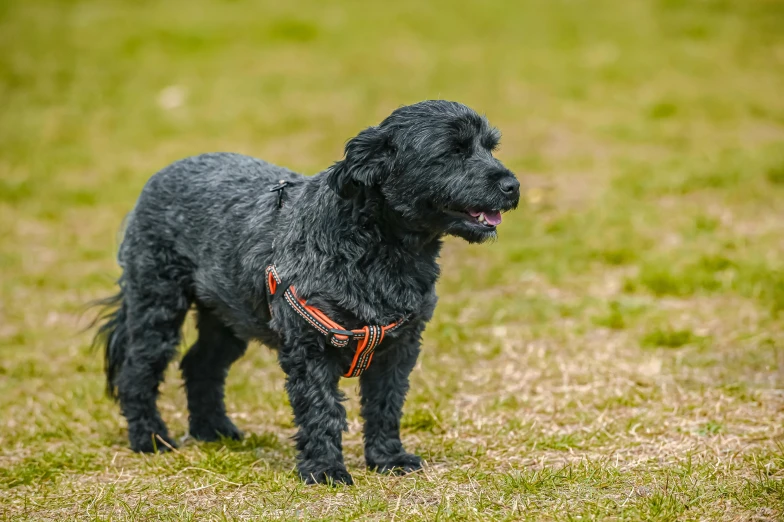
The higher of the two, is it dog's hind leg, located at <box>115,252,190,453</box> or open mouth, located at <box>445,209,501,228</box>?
open mouth, located at <box>445,209,501,228</box>

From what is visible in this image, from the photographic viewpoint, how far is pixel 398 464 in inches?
212

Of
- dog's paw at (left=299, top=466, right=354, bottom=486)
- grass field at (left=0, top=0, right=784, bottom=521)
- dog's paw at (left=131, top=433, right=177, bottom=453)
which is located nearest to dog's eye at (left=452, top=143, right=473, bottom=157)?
grass field at (left=0, top=0, right=784, bottom=521)

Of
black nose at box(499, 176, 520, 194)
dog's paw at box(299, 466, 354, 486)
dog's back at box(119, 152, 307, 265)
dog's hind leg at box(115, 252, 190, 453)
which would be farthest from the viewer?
dog's hind leg at box(115, 252, 190, 453)

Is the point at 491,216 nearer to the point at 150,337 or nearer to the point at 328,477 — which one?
the point at 328,477

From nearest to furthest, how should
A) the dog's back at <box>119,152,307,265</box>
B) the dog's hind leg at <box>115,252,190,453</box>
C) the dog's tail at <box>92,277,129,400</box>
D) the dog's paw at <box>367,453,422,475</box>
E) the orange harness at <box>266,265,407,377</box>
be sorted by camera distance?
the orange harness at <box>266,265,407,377</box> < the dog's paw at <box>367,453,422,475</box> < the dog's back at <box>119,152,307,265</box> < the dog's hind leg at <box>115,252,190,453</box> < the dog's tail at <box>92,277,129,400</box>

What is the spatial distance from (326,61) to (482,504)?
14.7 metres

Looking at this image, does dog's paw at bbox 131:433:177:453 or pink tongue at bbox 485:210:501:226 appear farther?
dog's paw at bbox 131:433:177:453

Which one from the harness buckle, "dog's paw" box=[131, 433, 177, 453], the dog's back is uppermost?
the dog's back

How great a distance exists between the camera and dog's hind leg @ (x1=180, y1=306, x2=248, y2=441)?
20.7 feet

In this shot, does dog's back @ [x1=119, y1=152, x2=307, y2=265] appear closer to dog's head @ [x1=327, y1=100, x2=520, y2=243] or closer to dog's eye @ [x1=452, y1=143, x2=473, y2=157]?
dog's head @ [x1=327, y1=100, x2=520, y2=243]

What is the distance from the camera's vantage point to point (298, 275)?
5086 millimetres

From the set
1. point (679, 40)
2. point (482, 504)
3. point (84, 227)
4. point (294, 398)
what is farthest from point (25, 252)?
point (679, 40)

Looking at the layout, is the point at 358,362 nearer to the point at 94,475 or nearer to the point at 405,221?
the point at 405,221

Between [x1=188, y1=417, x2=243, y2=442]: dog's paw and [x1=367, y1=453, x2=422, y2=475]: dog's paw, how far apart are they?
47.7 inches
